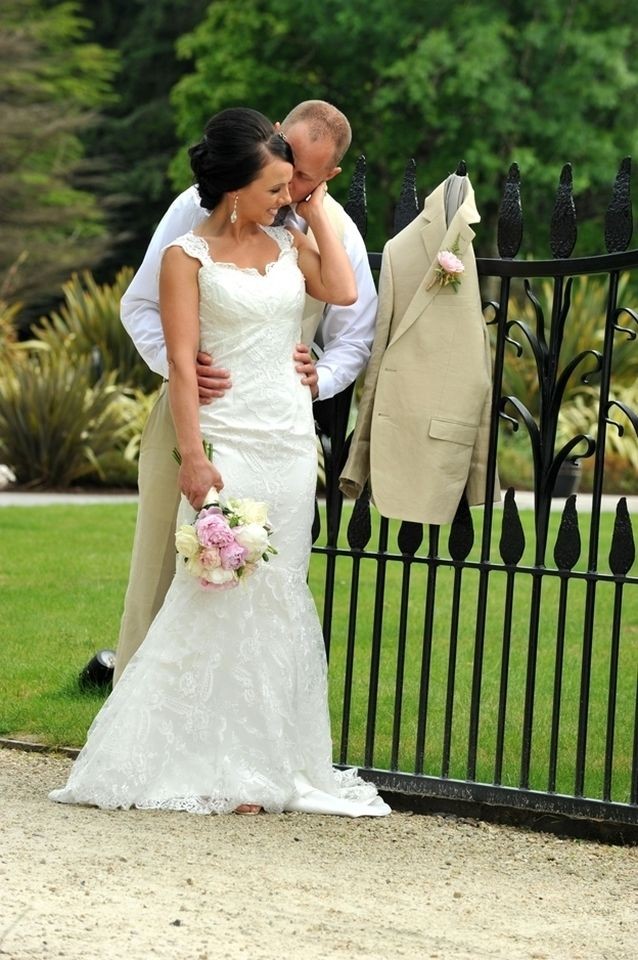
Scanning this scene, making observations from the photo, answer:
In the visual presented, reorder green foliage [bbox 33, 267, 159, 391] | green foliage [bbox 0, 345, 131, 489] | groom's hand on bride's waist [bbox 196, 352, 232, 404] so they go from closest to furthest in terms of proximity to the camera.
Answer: groom's hand on bride's waist [bbox 196, 352, 232, 404] → green foliage [bbox 0, 345, 131, 489] → green foliage [bbox 33, 267, 159, 391]

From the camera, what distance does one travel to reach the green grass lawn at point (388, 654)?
555 centimetres

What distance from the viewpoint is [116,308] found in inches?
621

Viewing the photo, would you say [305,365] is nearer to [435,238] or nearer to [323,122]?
[435,238]

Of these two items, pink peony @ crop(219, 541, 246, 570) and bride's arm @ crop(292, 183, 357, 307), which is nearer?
pink peony @ crop(219, 541, 246, 570)

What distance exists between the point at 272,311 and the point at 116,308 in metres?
11.5

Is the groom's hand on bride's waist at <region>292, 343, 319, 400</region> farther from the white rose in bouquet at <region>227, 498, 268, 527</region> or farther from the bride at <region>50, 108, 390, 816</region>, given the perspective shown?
the white rose in bouquet at <region>227, 498, 268, 527</region>

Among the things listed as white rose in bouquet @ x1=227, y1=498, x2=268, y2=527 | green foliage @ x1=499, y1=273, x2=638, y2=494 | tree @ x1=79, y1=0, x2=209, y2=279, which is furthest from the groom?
tree @ x1=79, y1=0, x2=209, y2=279

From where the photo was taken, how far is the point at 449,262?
4543mm

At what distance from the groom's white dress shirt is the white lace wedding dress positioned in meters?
0.19

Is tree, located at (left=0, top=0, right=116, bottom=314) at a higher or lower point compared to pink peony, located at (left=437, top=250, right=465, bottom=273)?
higher

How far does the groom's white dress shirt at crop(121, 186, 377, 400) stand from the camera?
15.4ft

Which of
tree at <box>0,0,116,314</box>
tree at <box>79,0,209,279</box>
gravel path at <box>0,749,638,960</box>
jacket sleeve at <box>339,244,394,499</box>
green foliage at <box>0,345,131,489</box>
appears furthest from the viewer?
tree at <box>79,0,209,279</box>

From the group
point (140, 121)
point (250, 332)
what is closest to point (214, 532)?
point (250, 332)

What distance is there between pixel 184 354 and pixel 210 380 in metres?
0.13
